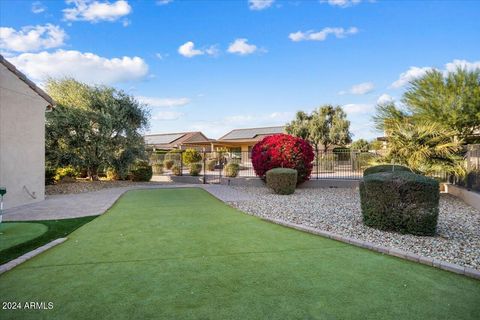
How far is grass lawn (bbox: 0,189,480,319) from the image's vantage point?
287 centimetres

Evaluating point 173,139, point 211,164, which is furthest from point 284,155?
point 173,139

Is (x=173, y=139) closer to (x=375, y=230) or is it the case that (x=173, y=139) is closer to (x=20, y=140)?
(x=20, y=140)

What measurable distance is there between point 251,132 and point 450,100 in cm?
2842

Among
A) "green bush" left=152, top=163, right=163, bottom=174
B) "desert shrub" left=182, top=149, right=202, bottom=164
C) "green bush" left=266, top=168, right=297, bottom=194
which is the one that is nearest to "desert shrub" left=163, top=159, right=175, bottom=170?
"desert shrub" left=182, top=149, right=202, bottom=164

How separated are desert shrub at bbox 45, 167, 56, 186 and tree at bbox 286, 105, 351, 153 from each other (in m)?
21.1

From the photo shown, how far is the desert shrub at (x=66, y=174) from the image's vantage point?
48.5ft

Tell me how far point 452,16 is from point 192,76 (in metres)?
10.8

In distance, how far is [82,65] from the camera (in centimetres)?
1347

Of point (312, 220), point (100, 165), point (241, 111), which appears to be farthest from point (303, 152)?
point (100, 165)

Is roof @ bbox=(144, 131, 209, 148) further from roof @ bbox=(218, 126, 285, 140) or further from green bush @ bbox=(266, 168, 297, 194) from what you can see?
green bush @ bbox=(266, 168, 297, 194)

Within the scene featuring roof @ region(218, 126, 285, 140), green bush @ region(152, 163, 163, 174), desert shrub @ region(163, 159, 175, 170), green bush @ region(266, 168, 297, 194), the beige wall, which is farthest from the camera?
roof @ region(218, 126, 285, 140)

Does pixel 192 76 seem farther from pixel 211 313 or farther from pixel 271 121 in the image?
pixel 271 121

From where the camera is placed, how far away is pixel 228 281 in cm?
353

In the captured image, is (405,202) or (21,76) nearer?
(405,202)
